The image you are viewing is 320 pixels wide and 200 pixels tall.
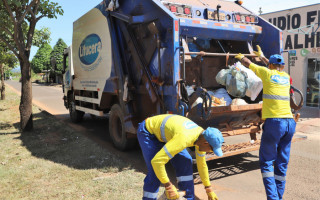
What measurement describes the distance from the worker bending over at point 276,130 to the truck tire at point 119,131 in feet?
9.17

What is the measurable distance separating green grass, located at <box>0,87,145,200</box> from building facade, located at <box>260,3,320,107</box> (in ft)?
29.0

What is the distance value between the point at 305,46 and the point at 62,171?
418 inches

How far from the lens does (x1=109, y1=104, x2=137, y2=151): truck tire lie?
5.42 metres

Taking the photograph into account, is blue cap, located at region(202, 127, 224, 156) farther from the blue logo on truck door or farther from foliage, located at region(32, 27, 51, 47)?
foliage, located at region(32, 27, 51, 47)

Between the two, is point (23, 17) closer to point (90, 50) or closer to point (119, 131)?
point (90, 50)

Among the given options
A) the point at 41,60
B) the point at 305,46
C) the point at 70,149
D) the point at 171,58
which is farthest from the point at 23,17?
the point at 41,60

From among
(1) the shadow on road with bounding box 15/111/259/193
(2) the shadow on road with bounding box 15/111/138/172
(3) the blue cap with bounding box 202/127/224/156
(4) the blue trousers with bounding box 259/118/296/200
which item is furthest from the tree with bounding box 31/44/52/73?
(3) the blue cap with bounding box 202/127/224/156

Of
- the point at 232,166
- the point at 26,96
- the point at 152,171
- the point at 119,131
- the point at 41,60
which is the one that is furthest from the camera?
the point at 41,60

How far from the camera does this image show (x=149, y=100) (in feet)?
15.7

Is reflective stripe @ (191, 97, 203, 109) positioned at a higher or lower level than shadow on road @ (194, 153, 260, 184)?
higher

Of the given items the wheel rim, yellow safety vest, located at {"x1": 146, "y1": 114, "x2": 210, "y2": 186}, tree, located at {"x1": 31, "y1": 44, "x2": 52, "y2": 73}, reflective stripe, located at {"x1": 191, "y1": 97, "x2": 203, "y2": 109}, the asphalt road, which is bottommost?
the asphalt road

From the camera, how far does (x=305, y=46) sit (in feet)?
37.0

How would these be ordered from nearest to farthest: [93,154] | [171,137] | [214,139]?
[214,139] < [171,137] < [93,154]

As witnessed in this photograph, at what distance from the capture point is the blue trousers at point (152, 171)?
107 inches
